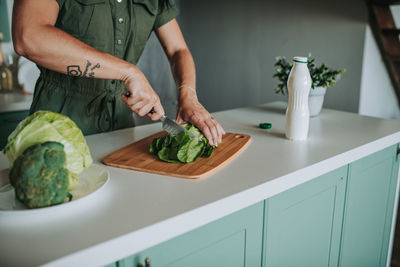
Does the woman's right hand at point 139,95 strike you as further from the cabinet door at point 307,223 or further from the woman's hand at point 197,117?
the cabinet door at point 307,223

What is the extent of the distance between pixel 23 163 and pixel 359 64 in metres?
2.47

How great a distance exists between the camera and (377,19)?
2553 mm

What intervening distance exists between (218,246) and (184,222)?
0.19 metres

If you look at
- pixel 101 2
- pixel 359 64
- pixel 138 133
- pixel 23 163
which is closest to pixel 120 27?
pixel 101 2

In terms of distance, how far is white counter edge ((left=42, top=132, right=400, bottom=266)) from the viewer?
2.21 feet

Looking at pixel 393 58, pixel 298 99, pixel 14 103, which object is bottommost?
pixel 14 103

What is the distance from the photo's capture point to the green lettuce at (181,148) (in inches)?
43.1

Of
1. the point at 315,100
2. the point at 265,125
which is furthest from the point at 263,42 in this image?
the point at 265,125

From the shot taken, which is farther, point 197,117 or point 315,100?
point 315,100

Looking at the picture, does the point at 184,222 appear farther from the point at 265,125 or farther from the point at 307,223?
the point at 265,125

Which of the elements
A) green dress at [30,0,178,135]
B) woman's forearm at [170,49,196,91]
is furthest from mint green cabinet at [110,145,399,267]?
green dress at [30,0,178,135]

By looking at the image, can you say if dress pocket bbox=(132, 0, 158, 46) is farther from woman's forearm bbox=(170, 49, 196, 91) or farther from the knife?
the knife

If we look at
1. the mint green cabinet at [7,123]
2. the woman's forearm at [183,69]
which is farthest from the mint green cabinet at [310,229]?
the mint green cabinet at [7,123]

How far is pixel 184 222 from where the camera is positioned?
81 cm
